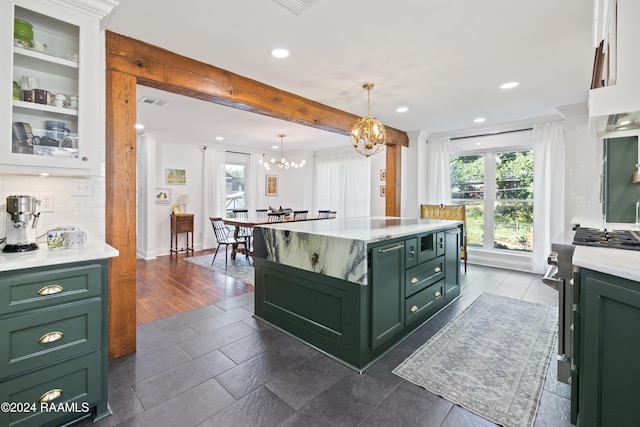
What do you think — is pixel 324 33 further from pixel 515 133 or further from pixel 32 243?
pixel 515 133

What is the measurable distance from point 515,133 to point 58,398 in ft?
19.8

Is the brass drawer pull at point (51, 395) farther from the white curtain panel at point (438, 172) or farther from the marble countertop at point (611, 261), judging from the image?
the white curtain panel at point (438, 172)

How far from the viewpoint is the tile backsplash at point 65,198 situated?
5.96 feet

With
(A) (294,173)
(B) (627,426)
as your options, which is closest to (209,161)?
(A) (294,173)

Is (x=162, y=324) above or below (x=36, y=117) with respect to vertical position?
below

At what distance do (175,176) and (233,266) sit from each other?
263 centimetres

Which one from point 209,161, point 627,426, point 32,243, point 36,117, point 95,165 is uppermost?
point 209,161

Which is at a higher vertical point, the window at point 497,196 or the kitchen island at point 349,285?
the window at point 497,196

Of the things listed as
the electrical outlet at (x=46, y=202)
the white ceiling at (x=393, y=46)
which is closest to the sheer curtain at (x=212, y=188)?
the white ceiling at (x=393, y=46)

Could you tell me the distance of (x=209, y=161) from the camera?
668cm

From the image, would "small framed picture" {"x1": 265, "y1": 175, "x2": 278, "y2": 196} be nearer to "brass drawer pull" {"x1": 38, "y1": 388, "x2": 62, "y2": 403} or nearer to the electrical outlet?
the electrical outlet

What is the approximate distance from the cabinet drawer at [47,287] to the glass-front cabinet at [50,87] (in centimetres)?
68

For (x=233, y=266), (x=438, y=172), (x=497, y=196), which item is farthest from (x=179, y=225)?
(x=497, y=196)

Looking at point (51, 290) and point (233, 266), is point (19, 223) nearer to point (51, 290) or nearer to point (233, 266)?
point (51, 290)
